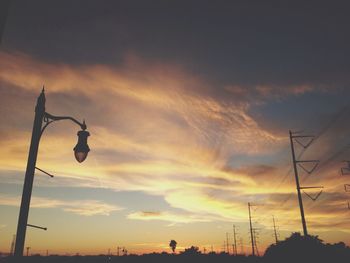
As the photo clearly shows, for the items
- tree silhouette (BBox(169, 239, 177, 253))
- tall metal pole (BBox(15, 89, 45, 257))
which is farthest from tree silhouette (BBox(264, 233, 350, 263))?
tree silhouette (BBox(169, 239, 177, 253))

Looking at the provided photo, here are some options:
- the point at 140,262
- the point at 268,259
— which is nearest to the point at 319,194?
the point at 268,259

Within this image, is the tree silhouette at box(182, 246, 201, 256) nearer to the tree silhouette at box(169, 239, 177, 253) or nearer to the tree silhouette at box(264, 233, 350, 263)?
the tree silhouette at box(169, 239, 177, 253)

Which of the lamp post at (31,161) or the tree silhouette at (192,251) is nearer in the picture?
the lamp post at (31,161)

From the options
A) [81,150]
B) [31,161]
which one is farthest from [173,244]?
[31,161]

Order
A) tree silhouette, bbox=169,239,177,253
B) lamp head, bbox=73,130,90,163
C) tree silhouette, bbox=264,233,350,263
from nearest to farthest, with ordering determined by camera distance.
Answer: lamp head, bbox=73,130,90,163 < tree silhouette, bbox=264,233,350,263 < tree silhouette, bbox=169,239,177,253

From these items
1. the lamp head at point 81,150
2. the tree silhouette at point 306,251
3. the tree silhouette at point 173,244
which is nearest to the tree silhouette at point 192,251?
the tree silhouette at point 173,244

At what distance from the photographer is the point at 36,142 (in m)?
6.27

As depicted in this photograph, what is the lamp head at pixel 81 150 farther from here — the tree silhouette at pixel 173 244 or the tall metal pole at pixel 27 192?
the tree silhouette at pixel 173 244

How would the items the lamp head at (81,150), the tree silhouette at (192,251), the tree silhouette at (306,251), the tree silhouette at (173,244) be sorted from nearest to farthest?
the lamp head at (81,150) → the tree silhouette at (306,251) → the tree silhouette at (192,251) → the tree silhouette at (173,244)

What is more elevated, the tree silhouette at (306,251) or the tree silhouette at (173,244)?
the tree silhouette at (173,244)

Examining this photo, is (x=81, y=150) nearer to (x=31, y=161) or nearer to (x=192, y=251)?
(x=31, y=161)

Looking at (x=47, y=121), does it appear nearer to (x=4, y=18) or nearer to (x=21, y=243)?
(x=21, y=243)

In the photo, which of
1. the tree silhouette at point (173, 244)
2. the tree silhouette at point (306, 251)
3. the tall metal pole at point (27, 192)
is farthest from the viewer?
the tree silhouette at point (173, 244)

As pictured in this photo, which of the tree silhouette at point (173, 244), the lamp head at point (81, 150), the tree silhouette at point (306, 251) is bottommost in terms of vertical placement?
the tree silhouette at point (306, 251)
